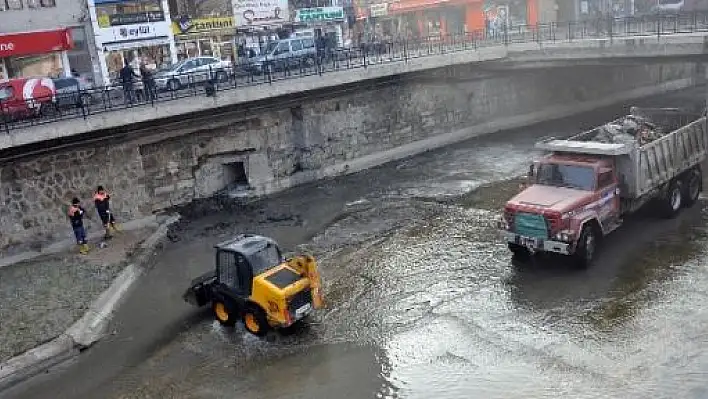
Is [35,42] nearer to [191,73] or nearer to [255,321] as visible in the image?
[191,73]

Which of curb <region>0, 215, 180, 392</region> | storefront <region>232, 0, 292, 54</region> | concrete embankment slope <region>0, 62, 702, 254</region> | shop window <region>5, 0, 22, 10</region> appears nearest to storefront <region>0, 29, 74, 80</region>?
→ shop window <region>5, 0, 22, 10</region>

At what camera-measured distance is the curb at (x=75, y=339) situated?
13.4 metres

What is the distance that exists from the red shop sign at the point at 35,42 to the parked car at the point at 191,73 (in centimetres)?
652

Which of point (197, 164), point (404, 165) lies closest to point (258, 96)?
point (197, 164)

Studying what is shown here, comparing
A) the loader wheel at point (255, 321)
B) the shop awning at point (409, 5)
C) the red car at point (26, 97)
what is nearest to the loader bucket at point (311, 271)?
the loader wheel at point (255, 321)

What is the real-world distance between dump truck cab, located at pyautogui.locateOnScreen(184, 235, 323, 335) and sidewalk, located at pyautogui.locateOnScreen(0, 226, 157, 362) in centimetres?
377

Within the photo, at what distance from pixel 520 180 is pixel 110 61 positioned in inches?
882

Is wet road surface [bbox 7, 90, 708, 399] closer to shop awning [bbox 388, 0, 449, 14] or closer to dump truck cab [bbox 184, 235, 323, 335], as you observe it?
dump truck cab [bbox 184, 235, 323, 335]

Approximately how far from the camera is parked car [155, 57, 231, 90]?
25.3m

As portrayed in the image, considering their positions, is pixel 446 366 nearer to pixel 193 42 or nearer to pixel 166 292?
pixel 166 292

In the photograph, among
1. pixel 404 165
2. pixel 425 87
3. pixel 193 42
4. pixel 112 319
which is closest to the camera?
pixel 112 319

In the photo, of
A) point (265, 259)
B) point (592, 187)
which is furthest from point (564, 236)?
point (265, 259)

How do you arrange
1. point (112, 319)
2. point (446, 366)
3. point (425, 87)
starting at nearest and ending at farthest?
point (446, 366) < point (112, 319) < point (425, 87)

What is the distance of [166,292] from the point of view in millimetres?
17734
